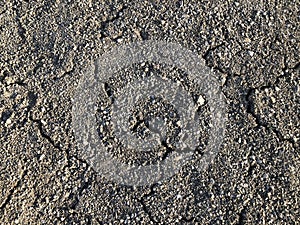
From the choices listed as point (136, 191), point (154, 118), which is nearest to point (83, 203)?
point (136, 191)

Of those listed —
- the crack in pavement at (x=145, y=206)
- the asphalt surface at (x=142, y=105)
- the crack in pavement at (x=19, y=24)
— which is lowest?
the crack in pavement at (x=145, y=206)

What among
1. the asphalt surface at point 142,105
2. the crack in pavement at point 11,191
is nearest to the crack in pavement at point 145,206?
the asphalt surface at point 142,105

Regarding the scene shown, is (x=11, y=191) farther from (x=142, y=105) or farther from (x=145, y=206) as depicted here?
(x=142, y=105)

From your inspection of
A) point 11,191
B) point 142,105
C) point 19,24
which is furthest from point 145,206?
point 19,24

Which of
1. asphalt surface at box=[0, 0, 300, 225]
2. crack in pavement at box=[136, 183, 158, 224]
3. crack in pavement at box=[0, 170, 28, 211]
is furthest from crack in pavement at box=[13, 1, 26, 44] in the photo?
crack in pavement at box=[136, 183, 158, 224]

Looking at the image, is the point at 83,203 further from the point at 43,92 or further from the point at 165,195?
the point at 43,92

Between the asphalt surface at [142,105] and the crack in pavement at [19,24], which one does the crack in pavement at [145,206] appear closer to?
the asphalt surface at [142,105]

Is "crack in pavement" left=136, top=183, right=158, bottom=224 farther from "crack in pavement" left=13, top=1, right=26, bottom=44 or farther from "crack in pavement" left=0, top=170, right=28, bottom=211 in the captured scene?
"crack in pavement" left=13, top=1, right=26, bottom=44

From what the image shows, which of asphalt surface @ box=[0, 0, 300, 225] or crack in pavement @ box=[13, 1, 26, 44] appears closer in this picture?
asphalt surface @ box=[0, 0, 300, 225]
